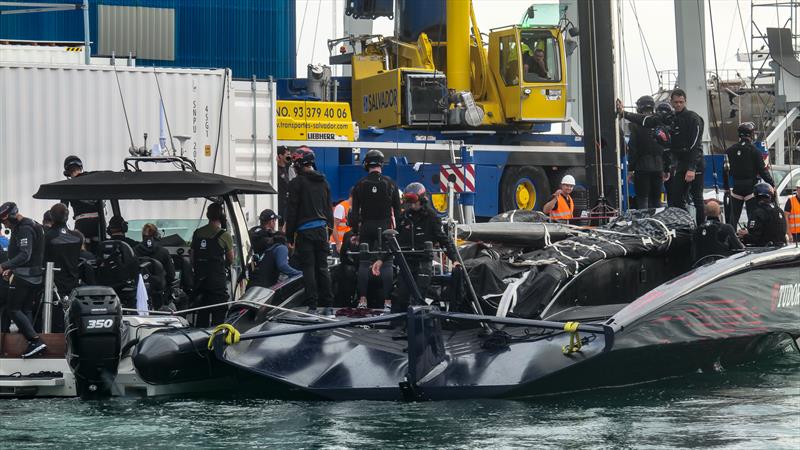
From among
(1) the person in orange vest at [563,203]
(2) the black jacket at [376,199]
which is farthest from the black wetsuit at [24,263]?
(1) the person in orange vest at [563,203]

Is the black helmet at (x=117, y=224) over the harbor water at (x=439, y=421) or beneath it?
over

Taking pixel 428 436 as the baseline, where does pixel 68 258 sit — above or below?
above

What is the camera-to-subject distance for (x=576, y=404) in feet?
33.7

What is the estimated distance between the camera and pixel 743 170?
623 inches

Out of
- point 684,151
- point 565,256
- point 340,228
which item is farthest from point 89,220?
point 684,151

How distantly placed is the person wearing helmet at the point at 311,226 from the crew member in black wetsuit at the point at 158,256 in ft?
4.83

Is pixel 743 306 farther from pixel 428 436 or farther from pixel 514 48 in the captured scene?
pixel 514 48

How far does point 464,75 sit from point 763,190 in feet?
40.7

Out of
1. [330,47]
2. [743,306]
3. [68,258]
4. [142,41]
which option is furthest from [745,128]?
[142,41]

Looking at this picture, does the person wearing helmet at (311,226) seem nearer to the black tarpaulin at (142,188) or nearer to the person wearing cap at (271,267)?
the person wearing cap at (271,267)

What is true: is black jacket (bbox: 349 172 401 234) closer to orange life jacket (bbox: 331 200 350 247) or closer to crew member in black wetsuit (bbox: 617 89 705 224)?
crew member in black wetsuit (bbox: 617 89 705 224)

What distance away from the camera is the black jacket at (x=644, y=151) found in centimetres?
1520

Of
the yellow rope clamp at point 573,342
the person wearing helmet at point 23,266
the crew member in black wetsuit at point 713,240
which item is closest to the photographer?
the yellow rope clamp at point 573,342

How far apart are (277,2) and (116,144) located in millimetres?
19897
